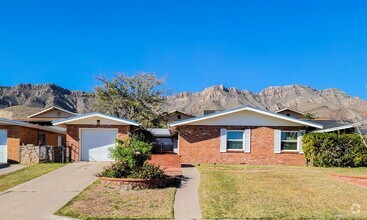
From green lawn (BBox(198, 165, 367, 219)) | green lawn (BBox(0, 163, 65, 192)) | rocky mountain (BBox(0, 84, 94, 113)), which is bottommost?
green lawn (BBox(0, 163, 65, 192))

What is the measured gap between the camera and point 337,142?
66.8 feet

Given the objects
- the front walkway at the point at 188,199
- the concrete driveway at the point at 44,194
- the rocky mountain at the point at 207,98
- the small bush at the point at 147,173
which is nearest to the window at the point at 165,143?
the concrete driveway at the point at 44,194

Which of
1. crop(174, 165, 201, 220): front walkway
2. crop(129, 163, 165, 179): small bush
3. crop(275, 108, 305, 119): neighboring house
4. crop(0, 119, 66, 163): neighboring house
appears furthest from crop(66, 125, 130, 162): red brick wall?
crop(275, 108, 305, 119): neighboring house

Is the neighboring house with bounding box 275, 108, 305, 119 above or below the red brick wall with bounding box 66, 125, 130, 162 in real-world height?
above

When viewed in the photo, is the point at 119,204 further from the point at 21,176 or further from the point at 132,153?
the point at 21,176

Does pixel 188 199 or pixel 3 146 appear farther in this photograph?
pixel 3 146

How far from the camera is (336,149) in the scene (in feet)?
66.7

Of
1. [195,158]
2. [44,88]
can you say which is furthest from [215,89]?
[195,158]

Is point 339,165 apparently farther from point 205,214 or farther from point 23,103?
→ point 23,103

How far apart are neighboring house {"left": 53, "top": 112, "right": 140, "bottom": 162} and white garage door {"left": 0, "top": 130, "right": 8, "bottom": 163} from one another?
3.12 m

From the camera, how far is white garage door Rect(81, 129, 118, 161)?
2148 centimetres

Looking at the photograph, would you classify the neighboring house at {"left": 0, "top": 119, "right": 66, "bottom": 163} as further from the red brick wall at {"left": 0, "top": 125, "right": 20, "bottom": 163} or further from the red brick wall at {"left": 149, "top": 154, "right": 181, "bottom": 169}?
the red brick wall at {"left": 149, "top": 154, "right": 181, "bottom": 169}

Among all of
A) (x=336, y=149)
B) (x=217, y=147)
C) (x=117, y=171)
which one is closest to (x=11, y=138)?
(x=117, y=171)

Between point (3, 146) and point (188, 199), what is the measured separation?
14.6 metres
